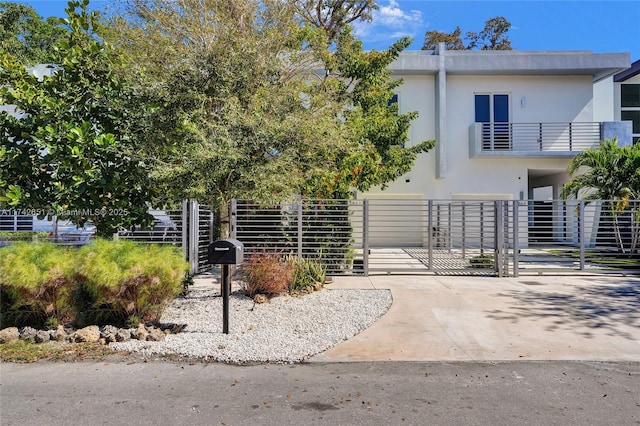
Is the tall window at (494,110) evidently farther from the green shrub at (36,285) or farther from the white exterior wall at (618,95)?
the green shrub at (36,285)

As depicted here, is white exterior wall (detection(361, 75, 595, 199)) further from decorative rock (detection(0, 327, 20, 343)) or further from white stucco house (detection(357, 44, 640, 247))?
decorative rock (detection(0, 327, 20, 343))

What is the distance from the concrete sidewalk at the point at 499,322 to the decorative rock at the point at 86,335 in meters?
3.17

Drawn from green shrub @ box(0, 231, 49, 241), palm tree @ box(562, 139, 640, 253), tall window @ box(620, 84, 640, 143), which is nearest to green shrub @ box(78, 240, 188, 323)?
green shrub @ box(0, 231, 49, 241)

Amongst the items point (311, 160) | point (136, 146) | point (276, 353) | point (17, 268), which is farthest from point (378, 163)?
point (17, 268)

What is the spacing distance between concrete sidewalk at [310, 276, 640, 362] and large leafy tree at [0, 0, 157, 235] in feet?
16.9

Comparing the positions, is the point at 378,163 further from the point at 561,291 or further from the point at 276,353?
the point at 276,353

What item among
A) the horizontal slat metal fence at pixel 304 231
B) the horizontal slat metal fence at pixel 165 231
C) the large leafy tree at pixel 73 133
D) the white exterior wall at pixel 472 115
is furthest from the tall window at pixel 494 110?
the large leafy tree at pixel 73 133

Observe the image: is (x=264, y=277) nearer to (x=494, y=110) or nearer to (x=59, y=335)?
(x=59, y=335)

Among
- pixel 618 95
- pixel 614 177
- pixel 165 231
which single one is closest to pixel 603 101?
pixel 618 95

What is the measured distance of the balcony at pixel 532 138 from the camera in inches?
704

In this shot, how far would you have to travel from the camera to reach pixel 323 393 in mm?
4621

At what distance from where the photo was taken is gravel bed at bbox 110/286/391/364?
5891mm

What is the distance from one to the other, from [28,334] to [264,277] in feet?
12.5

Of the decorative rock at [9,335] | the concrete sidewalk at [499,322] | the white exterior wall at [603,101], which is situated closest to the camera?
the concrete sidewalk at [499,322]
